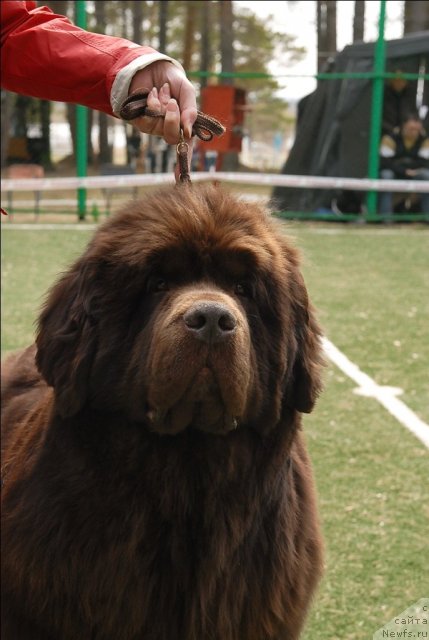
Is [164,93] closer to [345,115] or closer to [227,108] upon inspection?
[345,115]

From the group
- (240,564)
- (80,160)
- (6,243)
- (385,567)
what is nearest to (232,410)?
(240,564)

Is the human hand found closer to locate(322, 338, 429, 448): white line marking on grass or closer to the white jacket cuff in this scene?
the white jacket cuff

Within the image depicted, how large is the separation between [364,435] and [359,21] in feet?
33.2

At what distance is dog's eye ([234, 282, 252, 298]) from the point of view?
224 cm

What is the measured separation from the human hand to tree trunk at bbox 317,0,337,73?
11220 mm

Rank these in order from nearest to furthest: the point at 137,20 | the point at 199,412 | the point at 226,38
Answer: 1. the point at 199,412
2. the point at 137,20
3. the point at 226,38

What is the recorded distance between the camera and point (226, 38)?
1439cm

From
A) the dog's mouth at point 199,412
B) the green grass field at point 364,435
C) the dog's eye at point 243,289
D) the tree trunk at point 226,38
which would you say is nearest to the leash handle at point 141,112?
the green grass field at point 364,435

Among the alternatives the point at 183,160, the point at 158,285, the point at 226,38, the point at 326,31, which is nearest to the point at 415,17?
the point at 326,31

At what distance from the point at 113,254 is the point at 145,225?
0.11 m

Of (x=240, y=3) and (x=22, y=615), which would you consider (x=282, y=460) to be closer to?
(x=22, y=615)

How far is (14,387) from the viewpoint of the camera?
3322 mm

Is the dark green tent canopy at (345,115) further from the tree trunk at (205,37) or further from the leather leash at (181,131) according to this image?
the leather leash at (181,131)

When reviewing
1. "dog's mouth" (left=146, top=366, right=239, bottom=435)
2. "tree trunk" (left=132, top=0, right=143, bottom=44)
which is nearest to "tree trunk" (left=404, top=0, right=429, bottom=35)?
"tree trunk" (left=132, top=0, right=143, bottom=44)
